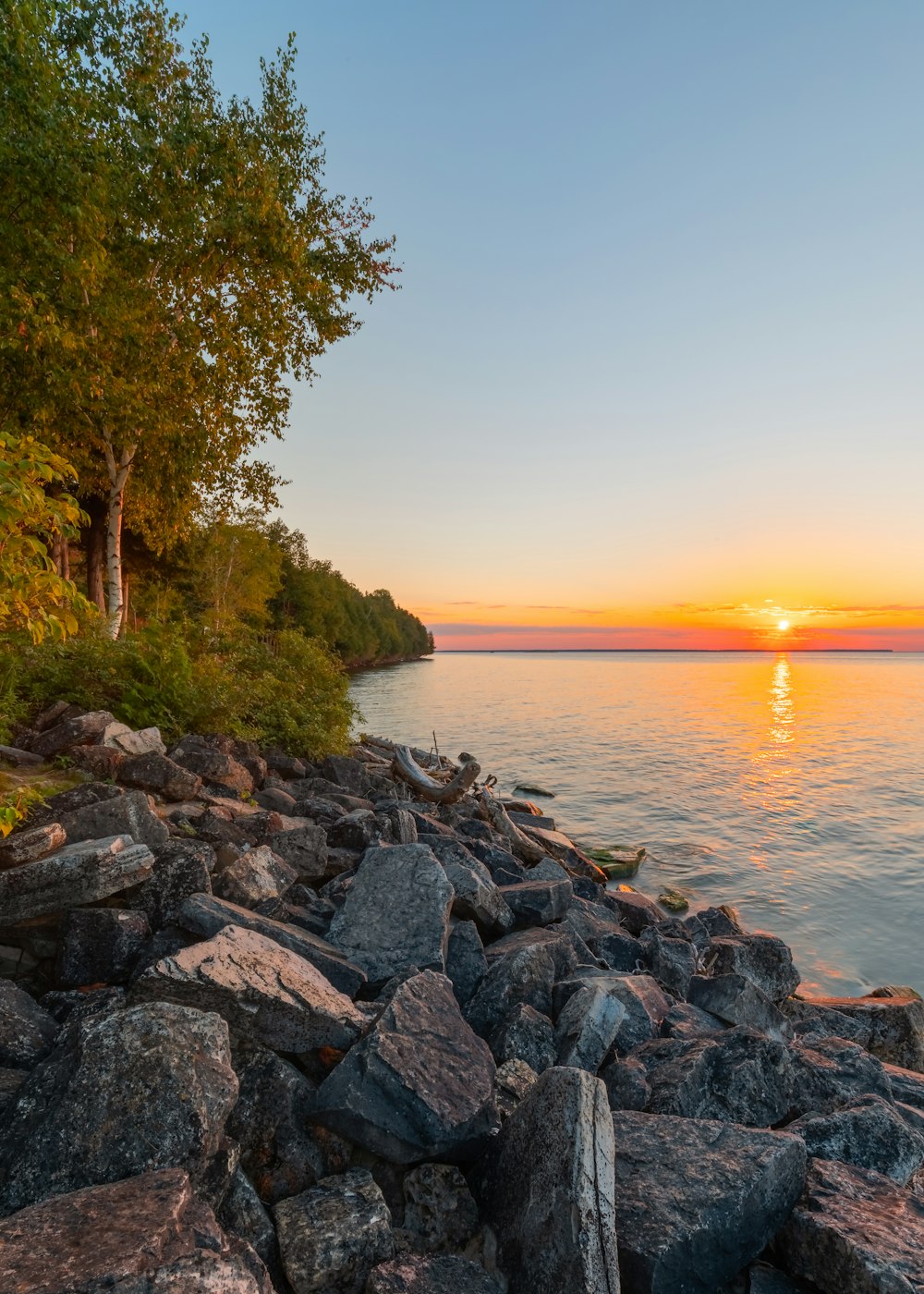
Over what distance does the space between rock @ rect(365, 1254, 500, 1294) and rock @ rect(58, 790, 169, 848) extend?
3.79 metres

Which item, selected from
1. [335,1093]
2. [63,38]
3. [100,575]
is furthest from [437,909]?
[100,575]

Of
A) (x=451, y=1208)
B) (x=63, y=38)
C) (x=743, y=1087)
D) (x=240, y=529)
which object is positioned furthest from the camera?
(x=240, y=529)

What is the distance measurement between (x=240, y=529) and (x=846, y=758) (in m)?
47.3

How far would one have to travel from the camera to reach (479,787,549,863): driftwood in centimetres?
1288

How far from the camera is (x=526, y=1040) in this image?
501 centimetres

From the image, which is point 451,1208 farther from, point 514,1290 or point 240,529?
point 240,529

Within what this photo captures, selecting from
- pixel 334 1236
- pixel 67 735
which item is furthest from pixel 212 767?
pixel 334 1236

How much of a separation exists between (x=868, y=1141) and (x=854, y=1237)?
1.23m

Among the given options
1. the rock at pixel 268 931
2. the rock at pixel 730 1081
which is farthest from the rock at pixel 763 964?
the rock at pixel 268 931

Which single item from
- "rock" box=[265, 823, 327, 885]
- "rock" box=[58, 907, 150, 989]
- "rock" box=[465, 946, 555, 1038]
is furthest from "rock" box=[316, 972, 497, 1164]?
"rock" box=[265, 823, 327, 885]

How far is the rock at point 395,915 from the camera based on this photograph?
5477 millimetres

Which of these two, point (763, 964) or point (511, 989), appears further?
point (763, 964)

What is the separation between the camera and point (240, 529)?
191 ft

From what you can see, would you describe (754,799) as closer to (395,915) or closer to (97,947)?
(395,915)
